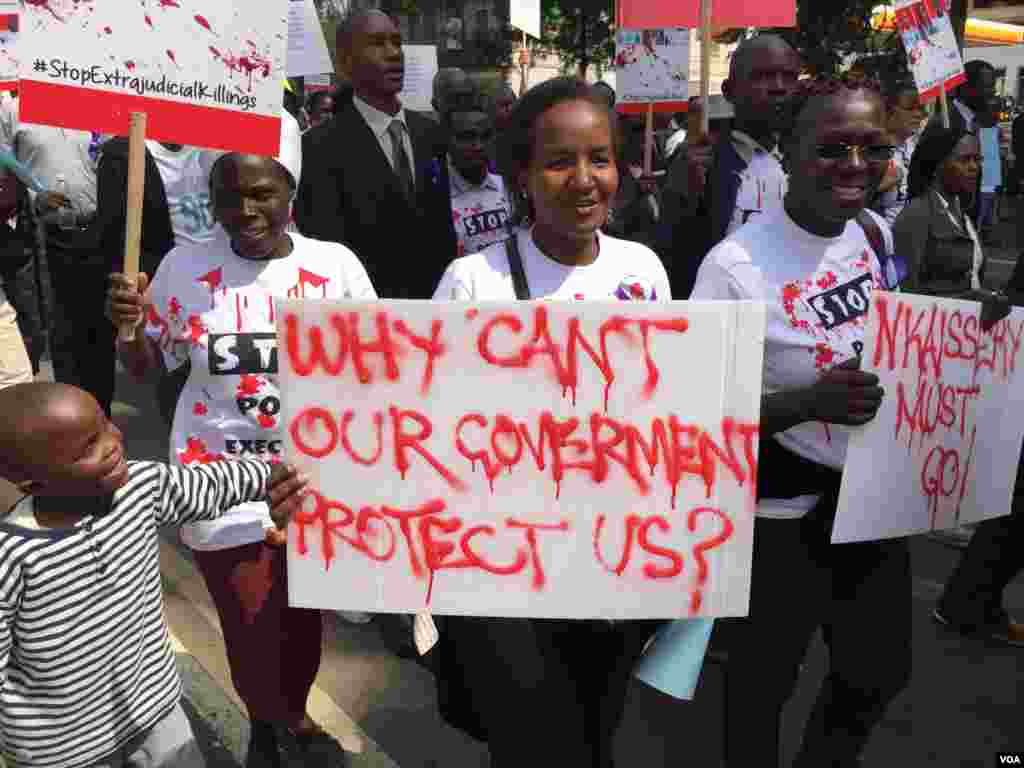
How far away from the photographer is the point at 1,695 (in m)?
2.03

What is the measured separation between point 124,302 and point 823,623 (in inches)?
67.5

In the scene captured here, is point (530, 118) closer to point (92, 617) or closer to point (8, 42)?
point (92, 617)

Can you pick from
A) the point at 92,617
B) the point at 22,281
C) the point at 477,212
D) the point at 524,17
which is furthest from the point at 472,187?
the point at 524,17

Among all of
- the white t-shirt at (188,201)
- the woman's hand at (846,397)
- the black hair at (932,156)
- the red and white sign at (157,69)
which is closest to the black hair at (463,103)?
the white t-shirt at (188,201)

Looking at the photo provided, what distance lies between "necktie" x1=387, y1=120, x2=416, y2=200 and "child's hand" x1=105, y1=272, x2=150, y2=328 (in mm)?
2205

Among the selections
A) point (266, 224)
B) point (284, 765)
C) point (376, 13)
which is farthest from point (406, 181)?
point (284, 765)

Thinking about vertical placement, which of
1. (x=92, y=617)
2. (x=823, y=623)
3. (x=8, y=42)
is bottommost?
(x=823, y=623)

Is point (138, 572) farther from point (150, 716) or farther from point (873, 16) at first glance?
point (873, 16)

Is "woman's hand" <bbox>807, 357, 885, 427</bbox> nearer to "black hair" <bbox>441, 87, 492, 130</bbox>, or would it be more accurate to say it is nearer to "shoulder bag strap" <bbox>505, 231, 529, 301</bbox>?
"shoulder bag strap" <bbox>505, 231, 529, 301</bbox>

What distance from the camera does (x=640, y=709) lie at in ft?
10.7

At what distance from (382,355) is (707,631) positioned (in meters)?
0.83

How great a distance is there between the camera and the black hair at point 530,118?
2.10m

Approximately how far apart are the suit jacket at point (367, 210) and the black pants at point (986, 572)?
232 cm

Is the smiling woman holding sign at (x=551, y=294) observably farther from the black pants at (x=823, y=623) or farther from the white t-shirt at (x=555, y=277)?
the black pants at (x=823, y=623)
